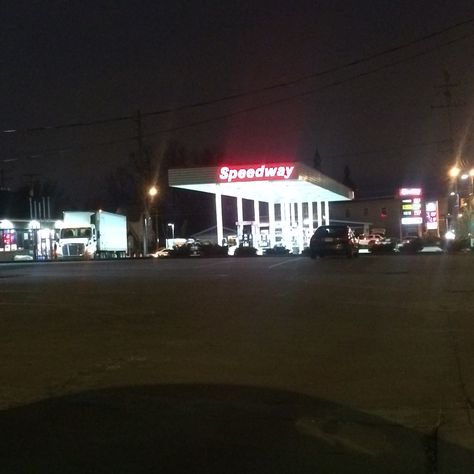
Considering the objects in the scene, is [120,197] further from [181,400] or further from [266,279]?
[181,400]

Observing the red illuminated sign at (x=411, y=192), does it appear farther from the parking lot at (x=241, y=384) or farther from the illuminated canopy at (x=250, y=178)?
the parking lot at (x=241, y=384)

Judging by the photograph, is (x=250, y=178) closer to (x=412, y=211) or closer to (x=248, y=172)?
(x=248, y=172)

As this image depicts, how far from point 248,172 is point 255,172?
438mm

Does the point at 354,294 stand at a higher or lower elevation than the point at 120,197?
lower

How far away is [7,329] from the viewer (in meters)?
13.5

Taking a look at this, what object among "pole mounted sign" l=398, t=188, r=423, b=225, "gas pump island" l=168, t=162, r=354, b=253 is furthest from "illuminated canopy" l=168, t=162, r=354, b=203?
"pole mounted sign" l=398, t=188, r=423, b=225

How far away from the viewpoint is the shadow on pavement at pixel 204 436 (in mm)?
6023

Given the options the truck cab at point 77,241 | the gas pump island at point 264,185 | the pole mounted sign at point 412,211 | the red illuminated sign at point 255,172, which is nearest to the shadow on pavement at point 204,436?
the red illuminated sign at point 255,172

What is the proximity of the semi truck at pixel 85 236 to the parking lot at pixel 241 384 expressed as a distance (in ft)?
115

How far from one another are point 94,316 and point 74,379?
579 cm

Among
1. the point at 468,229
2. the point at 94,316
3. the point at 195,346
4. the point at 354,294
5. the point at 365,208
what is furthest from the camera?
the point at 365,208

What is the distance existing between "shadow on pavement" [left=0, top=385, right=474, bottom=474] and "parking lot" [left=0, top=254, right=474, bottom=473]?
0.02 m

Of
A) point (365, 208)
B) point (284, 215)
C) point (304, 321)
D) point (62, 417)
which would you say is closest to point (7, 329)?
point (304, 321)

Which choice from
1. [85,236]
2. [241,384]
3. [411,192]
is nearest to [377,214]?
[411,192]
